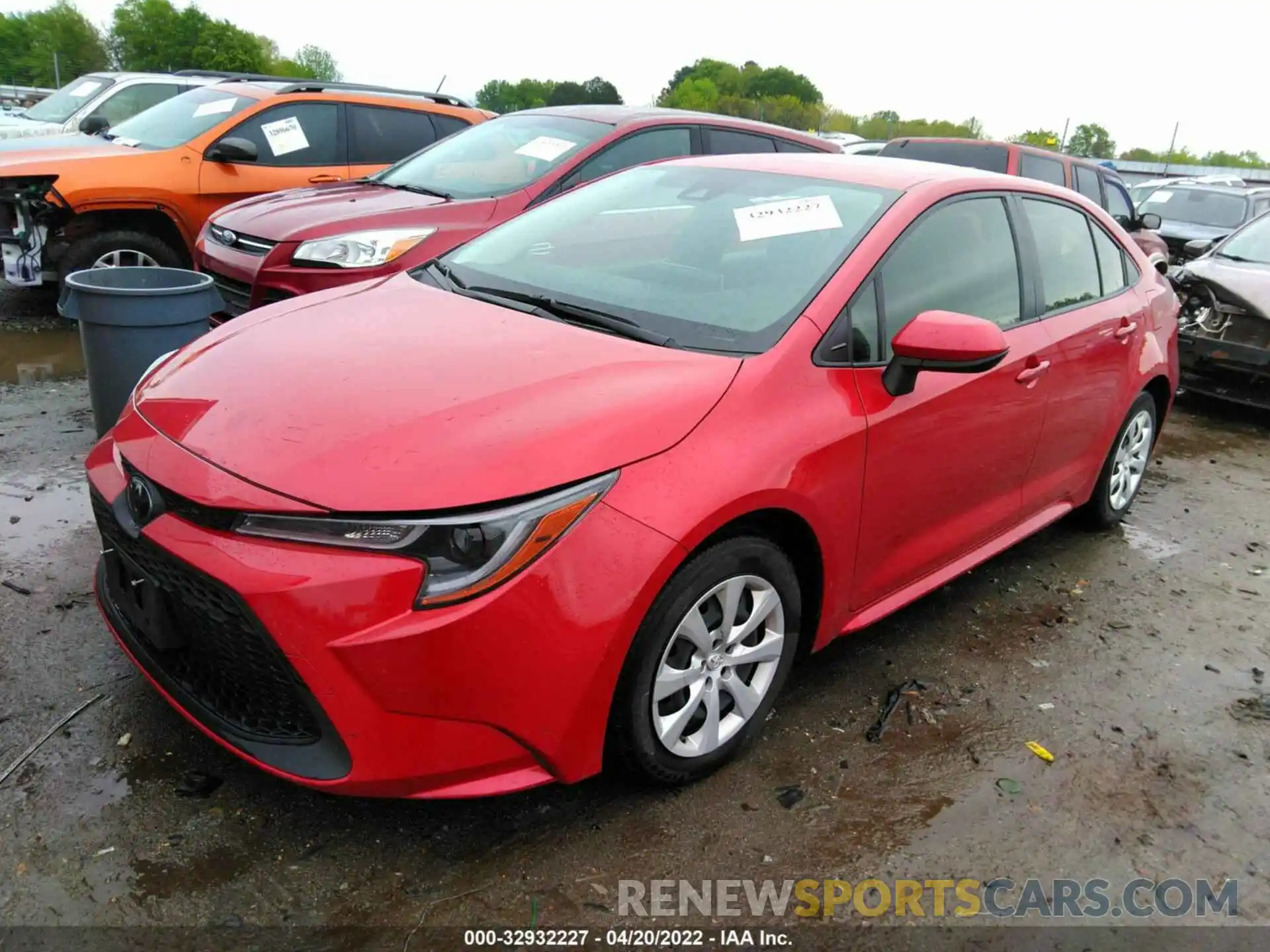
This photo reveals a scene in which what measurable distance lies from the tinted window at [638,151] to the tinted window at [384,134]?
2.22 metres

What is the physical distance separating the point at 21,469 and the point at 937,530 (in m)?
4.05

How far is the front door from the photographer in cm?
285

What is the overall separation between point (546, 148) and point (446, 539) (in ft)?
14.4

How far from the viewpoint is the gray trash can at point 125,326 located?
4.04 m

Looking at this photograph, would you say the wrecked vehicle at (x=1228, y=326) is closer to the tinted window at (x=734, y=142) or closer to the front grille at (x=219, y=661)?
the tinted window at (x=734, y=142)

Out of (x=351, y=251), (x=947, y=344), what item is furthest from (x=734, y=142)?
(x=947, y=344)

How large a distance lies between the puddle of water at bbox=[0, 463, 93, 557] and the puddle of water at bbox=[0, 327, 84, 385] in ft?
4.88

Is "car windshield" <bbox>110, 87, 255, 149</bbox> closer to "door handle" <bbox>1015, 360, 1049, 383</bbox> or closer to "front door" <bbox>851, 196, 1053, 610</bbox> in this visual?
"front door" <bbox>851, 196, 1053, 610</bbox>

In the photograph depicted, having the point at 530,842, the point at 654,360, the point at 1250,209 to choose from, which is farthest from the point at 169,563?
the point at 1250,209

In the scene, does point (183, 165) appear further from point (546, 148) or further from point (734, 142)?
point (734, 142)

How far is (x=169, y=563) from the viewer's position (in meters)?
2.13

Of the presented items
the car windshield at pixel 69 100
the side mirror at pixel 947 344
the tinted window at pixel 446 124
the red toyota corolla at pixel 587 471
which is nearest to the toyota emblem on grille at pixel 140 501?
the red toyota corolla at pixel 587 471

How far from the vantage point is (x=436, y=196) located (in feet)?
18.3

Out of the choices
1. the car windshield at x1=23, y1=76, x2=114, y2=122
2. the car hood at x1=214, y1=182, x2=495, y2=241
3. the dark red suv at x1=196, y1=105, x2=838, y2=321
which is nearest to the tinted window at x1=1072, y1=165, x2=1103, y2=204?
the dark red suv at x1=196, y1=105, x2=838, y2=321
